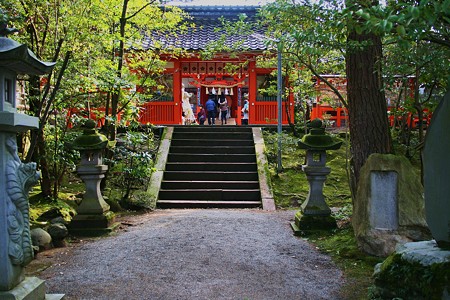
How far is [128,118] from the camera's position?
10000 millimetres

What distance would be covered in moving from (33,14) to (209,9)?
1598 cm

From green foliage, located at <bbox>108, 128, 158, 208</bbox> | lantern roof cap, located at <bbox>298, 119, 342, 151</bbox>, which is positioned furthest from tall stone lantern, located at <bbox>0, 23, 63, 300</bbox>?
green foliage, located at <bbox>108, 128, 158, 208</bbox>

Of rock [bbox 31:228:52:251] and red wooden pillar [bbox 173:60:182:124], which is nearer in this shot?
rock [bbox 31:228:52:251]

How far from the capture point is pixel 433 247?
3.50 m

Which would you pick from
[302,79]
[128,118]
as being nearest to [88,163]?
[128,118]

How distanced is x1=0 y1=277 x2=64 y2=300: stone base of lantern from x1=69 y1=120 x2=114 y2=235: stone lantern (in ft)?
11.5

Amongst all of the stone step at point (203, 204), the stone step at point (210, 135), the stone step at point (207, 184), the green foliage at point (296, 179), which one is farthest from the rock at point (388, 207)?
the stone step at point (210, 135)

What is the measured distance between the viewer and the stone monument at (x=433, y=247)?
3.18 meters

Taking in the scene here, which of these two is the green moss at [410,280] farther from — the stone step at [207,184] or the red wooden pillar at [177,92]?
the red wooden pillar at [177,92]

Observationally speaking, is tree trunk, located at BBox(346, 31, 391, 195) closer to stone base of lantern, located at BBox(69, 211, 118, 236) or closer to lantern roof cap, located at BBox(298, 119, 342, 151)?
lantern roof cap, located at BBox(298, 119, 342, 151)

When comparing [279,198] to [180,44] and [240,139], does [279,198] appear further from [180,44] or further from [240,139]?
[180,44]

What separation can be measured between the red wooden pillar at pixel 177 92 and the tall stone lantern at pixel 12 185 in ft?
46.8

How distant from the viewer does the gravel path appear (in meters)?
4.46

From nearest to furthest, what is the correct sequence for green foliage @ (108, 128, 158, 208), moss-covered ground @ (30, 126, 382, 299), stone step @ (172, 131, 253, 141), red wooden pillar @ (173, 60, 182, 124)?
1. moss-covered ground @ (30, 126, 382, 299)
2. green foliage @ (108, 128, 158, 208)
3. stone step @ (172, 131, 253, 141)
4. red wooden pillar @ (173, 60, 182, 124)
